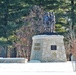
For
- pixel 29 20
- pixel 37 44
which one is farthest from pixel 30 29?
pixel 37 44

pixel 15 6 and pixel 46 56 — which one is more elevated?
pixel 15 6

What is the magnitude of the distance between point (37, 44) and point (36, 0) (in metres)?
10.6

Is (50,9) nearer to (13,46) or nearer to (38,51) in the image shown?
(13,46)

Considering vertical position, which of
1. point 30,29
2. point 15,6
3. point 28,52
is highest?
point 15,6

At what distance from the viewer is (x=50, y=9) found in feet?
101
